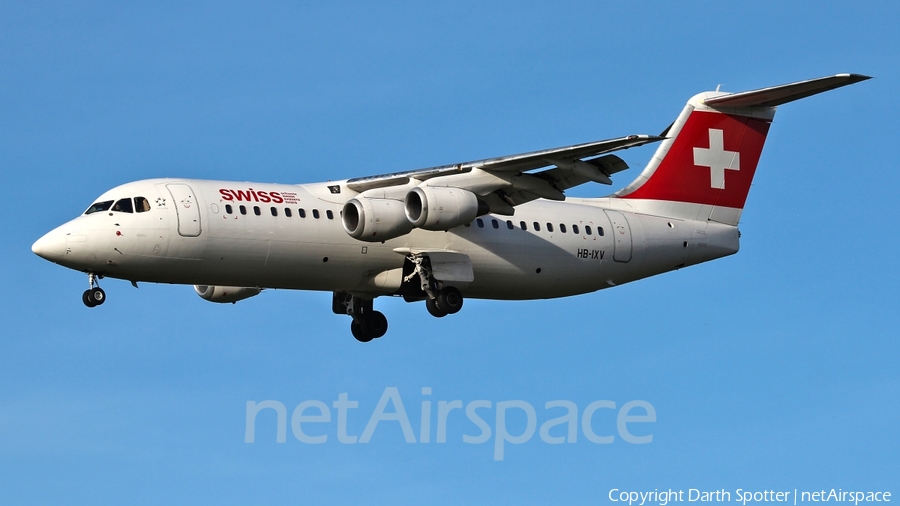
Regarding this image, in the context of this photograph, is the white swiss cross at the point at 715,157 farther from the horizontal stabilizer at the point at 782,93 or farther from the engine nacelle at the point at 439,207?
the engine nacelle at the point at 439,207

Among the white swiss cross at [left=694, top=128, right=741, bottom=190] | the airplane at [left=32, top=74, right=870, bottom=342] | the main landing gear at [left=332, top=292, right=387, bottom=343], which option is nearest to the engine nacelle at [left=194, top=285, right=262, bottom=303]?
the airplane at [left=32, top=74, right=870, bottom=342]

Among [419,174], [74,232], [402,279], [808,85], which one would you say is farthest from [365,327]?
[808,85]

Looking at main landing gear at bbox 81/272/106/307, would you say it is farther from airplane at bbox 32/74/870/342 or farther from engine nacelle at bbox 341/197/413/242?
engine nacelle at bbox 341/197/413/242

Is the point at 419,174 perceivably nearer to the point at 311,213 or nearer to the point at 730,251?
the point at 311,213

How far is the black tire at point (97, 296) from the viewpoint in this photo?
2309cm

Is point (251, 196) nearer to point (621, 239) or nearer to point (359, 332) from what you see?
point (359, 332)

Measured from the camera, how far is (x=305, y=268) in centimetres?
2394

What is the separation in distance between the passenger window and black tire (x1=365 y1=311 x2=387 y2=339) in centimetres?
518

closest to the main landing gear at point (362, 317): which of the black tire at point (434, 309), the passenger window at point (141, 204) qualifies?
the black tire at point (434, 309)

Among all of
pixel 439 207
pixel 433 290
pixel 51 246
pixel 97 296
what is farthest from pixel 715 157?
pixel 51 246

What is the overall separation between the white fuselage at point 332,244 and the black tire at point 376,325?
4.71ft

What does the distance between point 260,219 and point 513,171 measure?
433cm

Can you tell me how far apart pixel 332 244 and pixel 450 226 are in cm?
196

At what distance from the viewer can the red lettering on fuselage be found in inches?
931
